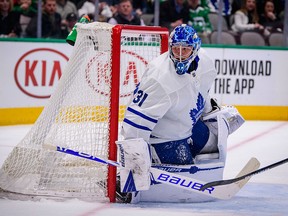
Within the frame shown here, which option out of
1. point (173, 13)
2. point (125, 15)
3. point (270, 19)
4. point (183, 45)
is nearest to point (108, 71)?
point (183, 45)

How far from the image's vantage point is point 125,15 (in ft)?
26.2

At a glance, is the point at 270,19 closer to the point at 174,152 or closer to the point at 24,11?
the point at 24,11

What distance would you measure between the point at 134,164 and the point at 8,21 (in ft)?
12.4

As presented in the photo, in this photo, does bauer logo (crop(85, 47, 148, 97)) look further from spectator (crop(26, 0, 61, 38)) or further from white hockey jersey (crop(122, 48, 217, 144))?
spectator (crop(26, 0, 61, 38))

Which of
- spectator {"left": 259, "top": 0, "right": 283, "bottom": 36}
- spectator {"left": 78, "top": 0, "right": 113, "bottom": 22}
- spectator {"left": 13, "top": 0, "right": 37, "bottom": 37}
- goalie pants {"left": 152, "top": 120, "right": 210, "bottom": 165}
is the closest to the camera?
goalie pants {"left": 152, "top": 120, "right": 210, "bottom": 165}

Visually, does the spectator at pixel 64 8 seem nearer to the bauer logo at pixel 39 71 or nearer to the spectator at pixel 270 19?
the bauer logo at pixel 39 71

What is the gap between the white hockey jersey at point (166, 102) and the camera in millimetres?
3928

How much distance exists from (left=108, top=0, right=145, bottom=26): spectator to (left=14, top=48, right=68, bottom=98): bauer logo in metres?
0.78

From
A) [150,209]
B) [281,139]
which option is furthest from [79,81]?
[281,139]

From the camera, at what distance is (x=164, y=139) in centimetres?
413

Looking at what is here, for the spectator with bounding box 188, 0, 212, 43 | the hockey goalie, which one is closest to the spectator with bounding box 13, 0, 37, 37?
the spectator with bounding box 188, 0, 212, 43

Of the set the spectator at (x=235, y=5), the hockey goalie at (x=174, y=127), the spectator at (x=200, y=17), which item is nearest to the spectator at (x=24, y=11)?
the spectator at (x=200, y=17)

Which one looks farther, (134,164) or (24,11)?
(24,11)

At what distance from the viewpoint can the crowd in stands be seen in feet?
24.3
